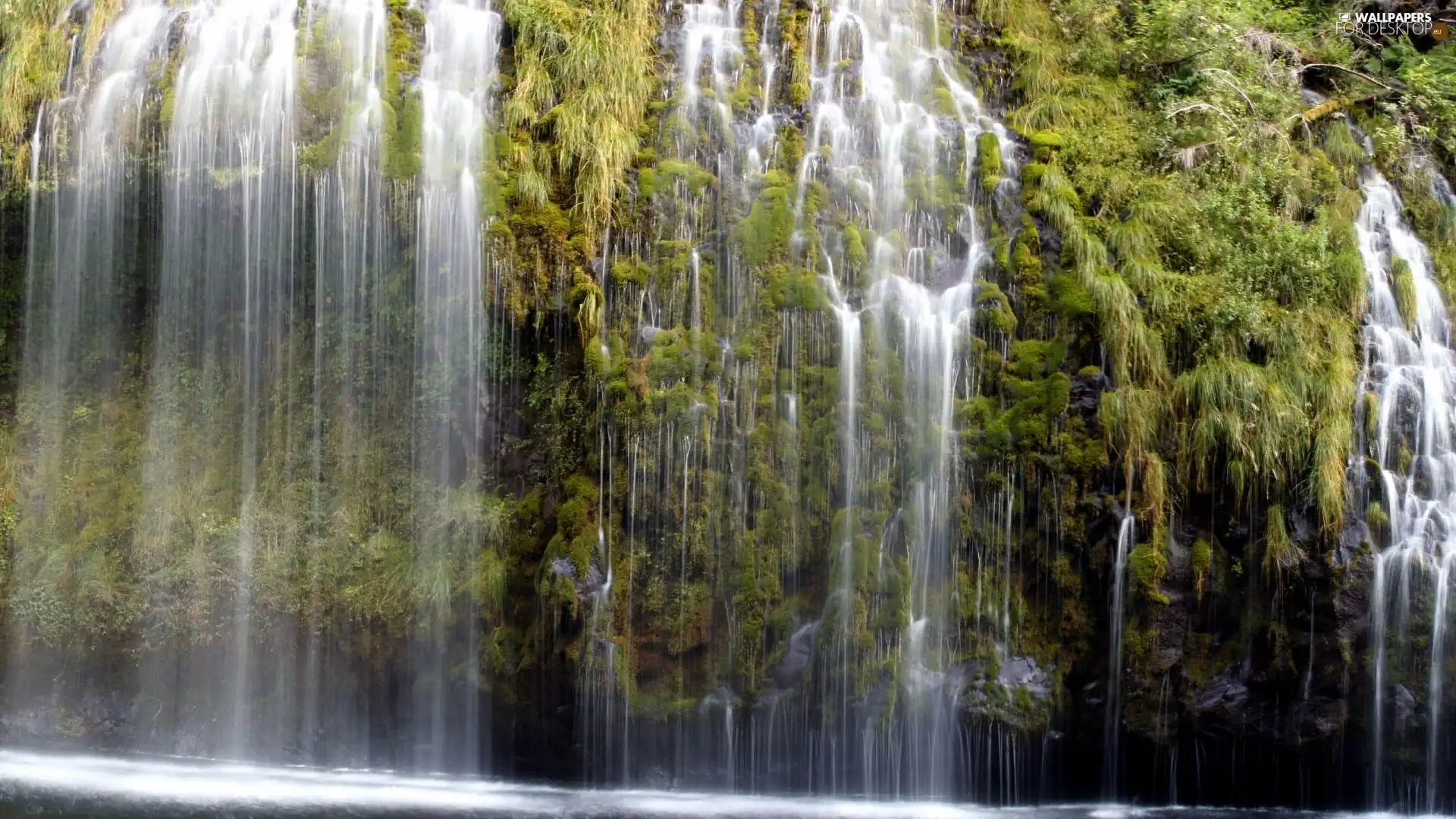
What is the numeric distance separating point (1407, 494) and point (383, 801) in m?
8.10

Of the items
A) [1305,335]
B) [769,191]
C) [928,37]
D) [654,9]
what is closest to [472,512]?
[769,191]

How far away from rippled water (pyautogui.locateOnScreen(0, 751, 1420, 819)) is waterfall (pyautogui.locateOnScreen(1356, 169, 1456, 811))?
127 centimetres

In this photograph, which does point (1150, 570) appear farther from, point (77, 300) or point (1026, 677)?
point (77, 300)

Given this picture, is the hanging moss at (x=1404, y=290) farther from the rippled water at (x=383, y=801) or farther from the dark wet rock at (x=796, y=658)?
the dark wet rock at (x=796, y=658)

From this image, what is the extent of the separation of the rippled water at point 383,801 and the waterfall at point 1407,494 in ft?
4.16

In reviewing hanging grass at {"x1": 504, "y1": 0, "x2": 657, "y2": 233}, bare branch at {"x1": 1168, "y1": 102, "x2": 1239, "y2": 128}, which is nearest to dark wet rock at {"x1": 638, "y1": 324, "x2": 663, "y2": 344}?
hanging grass at {"x1": 504, "y1": 0, "x2": 657, "y2": 233}

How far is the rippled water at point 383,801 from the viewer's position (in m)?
8.18

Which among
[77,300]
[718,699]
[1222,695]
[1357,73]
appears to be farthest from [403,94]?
[1357,73]

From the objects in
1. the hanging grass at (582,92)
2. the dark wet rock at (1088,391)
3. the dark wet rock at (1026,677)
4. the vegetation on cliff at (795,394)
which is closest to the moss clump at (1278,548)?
the vegetation on cliff at (795,394)

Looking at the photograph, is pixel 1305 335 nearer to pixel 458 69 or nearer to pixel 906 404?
pixel 906 404

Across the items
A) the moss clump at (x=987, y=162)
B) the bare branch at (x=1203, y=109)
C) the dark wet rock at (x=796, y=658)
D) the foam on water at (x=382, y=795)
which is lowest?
the foam on water at (x=382, y=795)

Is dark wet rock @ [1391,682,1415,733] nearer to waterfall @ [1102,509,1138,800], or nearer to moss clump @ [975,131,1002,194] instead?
waterfall @ [1102,509,1138,800]

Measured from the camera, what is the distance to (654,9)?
10148 mm

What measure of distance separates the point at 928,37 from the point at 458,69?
4353 millimetres
